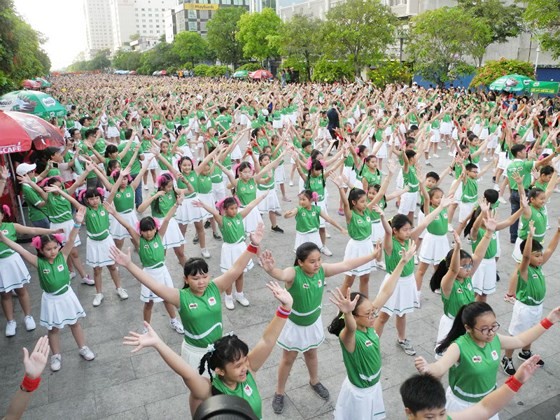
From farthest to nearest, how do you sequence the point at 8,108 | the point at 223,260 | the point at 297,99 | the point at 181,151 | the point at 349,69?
1. the point at 349,69
2. the point at 297,99
3. the point at 181,151
4. the point at 8,108
5. the point at 223,260

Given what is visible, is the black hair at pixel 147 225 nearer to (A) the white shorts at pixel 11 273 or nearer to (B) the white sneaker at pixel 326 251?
(A) the white shorts at pixel 11 273

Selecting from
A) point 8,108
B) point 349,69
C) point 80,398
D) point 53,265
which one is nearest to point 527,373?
point 80,398

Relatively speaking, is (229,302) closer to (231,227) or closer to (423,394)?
(231,227)

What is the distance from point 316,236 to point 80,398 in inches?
151

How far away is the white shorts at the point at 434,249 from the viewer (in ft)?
21.8

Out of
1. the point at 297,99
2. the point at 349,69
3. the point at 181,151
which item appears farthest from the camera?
the point at 349,69

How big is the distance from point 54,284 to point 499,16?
38719 mm

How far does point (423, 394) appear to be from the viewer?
261 centimetres

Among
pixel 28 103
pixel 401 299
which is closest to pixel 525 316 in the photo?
pixel 401 299

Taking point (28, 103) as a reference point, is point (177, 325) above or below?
below

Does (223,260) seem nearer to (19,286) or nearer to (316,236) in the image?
(316,236)

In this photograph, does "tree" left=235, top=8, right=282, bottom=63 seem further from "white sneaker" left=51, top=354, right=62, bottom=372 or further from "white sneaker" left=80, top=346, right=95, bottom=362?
"white sneaker" left=51, top=354, right=62, bottom=372

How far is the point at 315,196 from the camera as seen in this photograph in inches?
262

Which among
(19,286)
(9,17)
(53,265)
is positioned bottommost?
(19,286)
